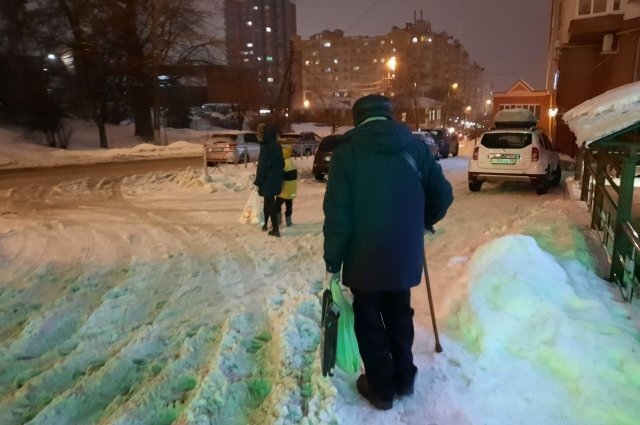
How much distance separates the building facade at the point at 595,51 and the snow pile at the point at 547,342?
1748 centimetres

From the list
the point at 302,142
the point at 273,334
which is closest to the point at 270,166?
the point at 273,334

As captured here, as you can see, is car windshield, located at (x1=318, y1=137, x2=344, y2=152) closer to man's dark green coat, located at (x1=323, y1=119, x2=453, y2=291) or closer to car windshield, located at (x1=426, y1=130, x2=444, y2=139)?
car windshield, located at (x1=426, y1=130, x2=444, y2=139)

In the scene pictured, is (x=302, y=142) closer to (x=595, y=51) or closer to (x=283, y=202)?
(x=595, y=51)

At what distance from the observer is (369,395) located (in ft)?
10.6

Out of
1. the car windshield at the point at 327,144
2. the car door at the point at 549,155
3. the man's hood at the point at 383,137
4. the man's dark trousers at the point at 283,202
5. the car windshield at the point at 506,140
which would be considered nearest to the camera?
the man's hood at the point at 383,137

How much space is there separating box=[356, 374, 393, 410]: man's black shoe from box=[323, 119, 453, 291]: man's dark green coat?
75 cm

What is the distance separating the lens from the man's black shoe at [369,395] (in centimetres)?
313

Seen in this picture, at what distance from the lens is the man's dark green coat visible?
113 inches

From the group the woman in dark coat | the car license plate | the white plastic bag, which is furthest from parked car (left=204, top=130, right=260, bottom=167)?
the woman in dark coat

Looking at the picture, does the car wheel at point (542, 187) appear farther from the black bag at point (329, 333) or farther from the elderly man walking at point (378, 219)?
the black bag at point (329, 333)

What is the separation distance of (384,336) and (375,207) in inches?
33.5

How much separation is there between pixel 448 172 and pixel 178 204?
418 inches

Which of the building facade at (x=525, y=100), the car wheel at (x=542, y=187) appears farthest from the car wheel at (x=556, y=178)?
the building facade at (x=525, y=100)

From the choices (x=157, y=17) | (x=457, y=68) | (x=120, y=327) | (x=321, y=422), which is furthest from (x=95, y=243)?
(x=457, y=68)
